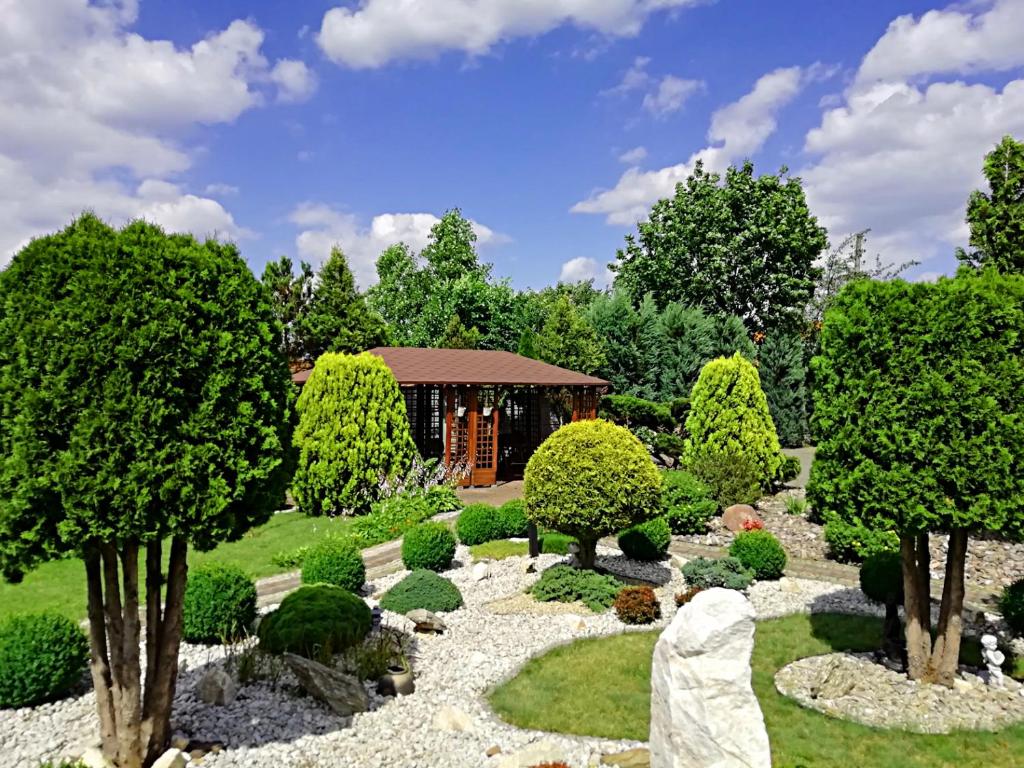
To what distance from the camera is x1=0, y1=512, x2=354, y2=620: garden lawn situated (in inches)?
356

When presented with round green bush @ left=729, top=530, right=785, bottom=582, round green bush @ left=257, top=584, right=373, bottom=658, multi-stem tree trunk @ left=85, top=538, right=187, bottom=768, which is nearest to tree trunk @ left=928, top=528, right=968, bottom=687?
round green bush @ left=729, top=530, right=785, bottom=582

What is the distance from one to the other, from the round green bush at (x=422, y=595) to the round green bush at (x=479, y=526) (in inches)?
115

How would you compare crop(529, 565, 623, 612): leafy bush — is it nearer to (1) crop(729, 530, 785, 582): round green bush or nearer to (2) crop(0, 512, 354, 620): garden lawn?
(1) crop(729, 530, 785, 582): round green bush

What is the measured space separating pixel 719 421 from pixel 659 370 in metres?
10.6

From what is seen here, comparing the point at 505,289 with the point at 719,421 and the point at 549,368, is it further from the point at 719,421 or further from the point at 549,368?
the point at 719,421

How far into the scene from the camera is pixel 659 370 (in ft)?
91.3

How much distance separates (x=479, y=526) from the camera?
12617 millimetres

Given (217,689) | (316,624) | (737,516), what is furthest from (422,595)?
(737,516)

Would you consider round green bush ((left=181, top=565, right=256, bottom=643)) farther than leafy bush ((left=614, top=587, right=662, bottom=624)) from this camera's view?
No

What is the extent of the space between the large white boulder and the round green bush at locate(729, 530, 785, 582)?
662 centimetres

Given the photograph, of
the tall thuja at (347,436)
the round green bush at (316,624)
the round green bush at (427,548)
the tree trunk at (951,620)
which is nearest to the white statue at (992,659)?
the tree trunk at (951,620)

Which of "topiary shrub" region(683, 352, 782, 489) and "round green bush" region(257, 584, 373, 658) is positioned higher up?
"topiary shrub" region(683, 352, 782, 489)

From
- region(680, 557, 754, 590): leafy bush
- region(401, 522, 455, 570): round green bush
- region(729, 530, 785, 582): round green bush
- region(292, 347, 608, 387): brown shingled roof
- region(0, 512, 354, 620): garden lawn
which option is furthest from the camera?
region(292, 347, 608, 387): brown shingled roof

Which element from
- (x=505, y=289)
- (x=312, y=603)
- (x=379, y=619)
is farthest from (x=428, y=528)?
(x=505, y=289)
